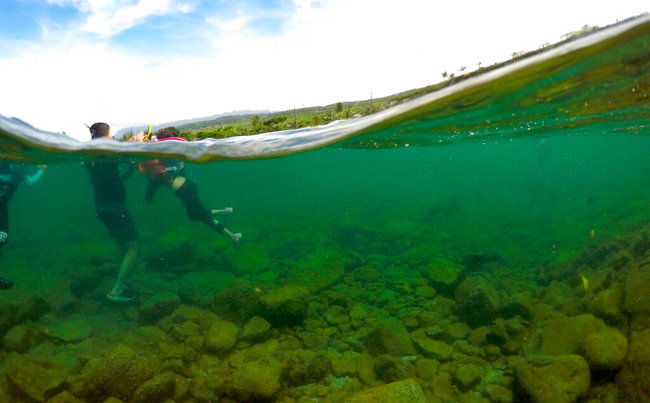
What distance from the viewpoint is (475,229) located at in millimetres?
20500

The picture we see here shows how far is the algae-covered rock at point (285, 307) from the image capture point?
8.13 metres

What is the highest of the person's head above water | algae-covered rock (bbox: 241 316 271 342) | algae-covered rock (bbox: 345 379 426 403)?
the person's head above water

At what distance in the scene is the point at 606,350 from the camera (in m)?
5.36

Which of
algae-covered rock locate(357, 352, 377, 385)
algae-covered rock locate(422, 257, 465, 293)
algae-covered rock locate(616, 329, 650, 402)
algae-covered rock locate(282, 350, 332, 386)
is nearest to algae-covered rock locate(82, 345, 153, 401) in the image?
algae-covered rock locate(282, 350, 332, 386)

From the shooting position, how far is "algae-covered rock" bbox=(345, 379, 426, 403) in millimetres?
5020

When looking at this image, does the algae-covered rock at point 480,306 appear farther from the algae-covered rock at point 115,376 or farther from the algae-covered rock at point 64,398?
the algae-covered rock at point 64,398

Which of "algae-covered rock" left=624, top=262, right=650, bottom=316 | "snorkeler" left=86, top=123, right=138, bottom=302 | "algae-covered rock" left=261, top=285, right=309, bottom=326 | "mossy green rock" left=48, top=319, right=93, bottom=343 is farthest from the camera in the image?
"snorkeler" left=86, top=123, right=138, bottom=302

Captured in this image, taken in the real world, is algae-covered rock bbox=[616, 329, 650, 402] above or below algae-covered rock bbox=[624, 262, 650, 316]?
below

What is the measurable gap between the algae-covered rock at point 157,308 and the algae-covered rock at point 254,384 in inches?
173

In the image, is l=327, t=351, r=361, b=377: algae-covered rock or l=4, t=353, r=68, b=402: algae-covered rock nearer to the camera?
l=4, t=353, r=68, b=402: algae-covered rock

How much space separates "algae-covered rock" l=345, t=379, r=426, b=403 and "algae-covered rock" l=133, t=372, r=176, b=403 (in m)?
3.13

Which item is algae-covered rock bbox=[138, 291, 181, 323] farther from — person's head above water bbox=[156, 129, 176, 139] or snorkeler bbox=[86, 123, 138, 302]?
person's head above water bbox=[156, 129, 176, 139]

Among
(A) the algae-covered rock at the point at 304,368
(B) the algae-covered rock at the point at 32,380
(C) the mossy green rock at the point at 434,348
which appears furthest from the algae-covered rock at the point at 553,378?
(B) the algae-covered rock at the point at 32,380

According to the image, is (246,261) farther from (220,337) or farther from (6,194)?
(6,194)
